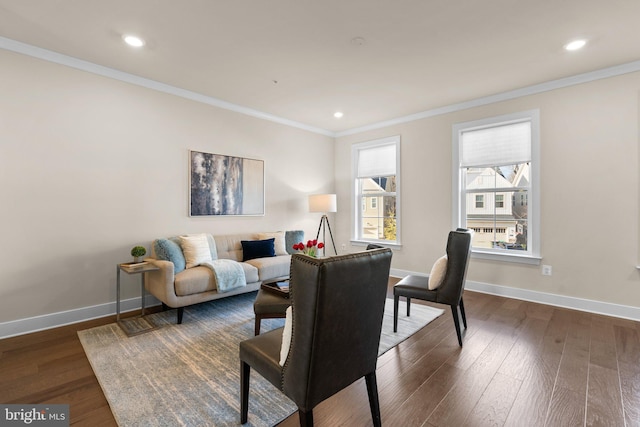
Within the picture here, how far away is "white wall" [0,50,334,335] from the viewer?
111 inches

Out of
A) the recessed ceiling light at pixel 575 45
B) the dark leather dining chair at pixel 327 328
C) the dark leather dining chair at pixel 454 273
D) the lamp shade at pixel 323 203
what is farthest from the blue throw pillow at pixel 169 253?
the recessed ceiling light at pixel 575 45

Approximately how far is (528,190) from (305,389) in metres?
3.93

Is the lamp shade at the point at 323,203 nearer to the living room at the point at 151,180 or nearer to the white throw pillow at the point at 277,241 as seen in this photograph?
the white throw pillow at the point at 277,241

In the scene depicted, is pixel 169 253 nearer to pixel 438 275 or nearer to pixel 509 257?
pixel 438 275

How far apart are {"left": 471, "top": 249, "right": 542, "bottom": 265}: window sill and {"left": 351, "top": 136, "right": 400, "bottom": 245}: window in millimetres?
1279

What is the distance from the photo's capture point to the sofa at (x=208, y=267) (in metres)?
3.04

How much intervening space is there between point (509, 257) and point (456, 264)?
184 cm

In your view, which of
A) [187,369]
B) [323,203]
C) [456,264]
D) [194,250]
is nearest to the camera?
[187,369]

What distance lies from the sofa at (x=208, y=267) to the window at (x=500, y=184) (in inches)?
111

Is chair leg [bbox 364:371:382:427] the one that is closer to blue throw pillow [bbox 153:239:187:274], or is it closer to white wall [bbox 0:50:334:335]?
blue throw pillow [bbox 153:239:187:274]

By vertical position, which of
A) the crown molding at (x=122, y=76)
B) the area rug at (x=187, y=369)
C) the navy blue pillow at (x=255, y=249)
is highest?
the crown molding at (x=122, y=76)

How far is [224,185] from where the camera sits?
4293 mm

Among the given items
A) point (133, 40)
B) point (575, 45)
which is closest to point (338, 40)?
point (133, 40)

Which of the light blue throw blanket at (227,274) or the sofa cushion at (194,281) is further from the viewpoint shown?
the light blue throw blanket at (227,274)
